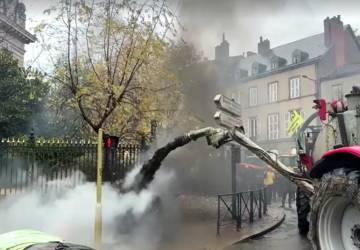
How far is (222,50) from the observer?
45.1 ft

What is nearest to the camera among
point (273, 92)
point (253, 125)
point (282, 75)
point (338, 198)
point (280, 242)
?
point (338, 198)

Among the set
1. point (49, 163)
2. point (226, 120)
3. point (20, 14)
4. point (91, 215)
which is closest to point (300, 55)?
point (20, 14)

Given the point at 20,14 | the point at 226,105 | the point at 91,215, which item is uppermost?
the point at 20,14

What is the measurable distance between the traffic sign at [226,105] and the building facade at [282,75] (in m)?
1.84

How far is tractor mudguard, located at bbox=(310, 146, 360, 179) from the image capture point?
4.38 meters

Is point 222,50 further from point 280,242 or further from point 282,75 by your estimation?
point 282,75

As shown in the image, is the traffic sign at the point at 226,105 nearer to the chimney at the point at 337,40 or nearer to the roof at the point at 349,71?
the roof at the point at 349,71

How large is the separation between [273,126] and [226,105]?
1162 centimetres

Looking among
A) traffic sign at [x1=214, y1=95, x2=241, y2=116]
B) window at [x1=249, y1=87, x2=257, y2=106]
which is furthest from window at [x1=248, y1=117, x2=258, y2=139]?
traffic sign at [x1=214, y1=95, x2=241, y2=116]

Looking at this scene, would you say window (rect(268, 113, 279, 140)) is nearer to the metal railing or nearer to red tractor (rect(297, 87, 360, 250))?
the metal railing

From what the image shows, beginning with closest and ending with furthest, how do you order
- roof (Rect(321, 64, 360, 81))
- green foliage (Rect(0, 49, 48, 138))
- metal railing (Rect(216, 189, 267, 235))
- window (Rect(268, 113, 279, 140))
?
metal railing (Rect(216, 189, 267, 235)) → roof (Rect(321, 64, 360, 81)) → green foliage (Rect(0, 49, 48, 138)) → window (Rect(268, 113, 279, 140))

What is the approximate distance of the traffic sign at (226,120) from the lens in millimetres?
6755

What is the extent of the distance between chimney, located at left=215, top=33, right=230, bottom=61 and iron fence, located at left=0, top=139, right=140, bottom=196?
13.0ft

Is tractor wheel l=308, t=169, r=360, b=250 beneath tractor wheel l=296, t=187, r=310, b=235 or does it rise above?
above
